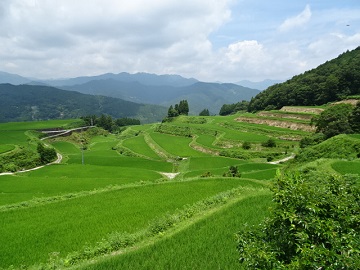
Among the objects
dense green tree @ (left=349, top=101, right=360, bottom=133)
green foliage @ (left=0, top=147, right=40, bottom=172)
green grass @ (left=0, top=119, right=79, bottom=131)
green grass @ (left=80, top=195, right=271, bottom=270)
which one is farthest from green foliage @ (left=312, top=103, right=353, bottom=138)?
green grass @ (left=0, top=119, right=79, bottom=131)

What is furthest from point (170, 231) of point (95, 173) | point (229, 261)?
point (95, 173)

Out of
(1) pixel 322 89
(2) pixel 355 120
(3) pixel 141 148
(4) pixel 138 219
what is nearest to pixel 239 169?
(2) pixel 355 120

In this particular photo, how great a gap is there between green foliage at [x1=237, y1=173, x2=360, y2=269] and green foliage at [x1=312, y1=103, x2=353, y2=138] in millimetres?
40798

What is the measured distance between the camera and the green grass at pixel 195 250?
749 cm

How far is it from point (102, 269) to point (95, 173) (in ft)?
93.9

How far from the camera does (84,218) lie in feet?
42.5

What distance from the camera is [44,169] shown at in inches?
1539

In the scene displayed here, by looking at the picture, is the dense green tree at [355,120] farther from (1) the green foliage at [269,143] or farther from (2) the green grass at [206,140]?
(2) the green grass at [206,140]

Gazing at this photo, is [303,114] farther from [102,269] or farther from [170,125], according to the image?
[102,269]

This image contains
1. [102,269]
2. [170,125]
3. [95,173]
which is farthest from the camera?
[170,125]

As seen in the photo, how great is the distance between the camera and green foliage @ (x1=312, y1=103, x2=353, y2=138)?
1626 inches

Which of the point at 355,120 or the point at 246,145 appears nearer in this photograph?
the point at 355,120

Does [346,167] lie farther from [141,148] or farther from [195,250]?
[141,148]

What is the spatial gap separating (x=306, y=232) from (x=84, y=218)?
10627 mm
